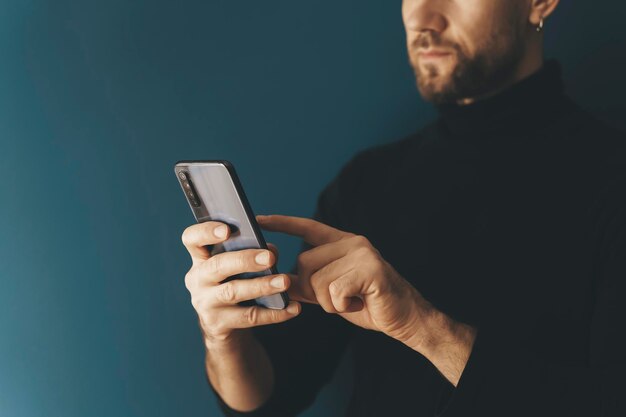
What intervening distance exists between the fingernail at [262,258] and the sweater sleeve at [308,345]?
17.2 inches

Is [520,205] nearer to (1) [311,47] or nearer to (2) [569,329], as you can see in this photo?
(2) [569,329]

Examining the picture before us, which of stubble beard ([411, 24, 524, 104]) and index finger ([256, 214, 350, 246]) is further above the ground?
stubble beard ([411, 24, 524, 104])

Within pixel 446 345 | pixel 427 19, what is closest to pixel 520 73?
pixel 427 19

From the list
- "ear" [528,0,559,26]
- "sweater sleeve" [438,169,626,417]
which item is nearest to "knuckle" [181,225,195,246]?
"sweater sleeve" [438,169,626,417]

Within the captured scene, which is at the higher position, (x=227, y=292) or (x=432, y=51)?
(x=432, y=51)

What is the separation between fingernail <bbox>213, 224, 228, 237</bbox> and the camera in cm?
87

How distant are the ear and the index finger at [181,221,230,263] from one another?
0.82 metres

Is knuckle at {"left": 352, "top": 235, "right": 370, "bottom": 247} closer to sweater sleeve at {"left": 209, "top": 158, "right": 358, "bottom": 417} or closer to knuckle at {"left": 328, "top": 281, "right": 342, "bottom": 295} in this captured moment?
knuckle at {"left": 328, "top": 281, "right": 342, "bottom": 295}

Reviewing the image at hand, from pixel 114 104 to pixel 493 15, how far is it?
758mm

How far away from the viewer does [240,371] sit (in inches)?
46.3

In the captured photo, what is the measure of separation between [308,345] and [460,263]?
0.38 m

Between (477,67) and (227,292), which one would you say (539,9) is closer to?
(477,67)

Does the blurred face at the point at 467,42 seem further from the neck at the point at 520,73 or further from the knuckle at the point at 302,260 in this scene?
the knuckle at the point at 302,260

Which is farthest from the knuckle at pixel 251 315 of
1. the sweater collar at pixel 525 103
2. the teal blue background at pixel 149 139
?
the sweater collar at pixel 525 103
